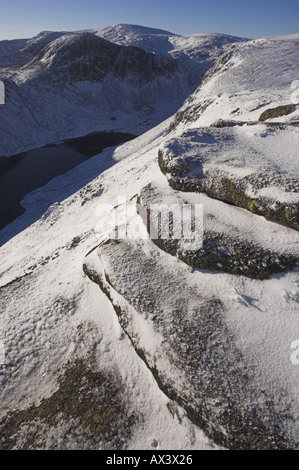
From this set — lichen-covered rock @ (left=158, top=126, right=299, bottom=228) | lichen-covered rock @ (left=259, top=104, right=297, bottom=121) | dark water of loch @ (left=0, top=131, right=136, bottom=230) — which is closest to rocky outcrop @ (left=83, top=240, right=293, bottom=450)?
lichen-covered rock @ (left=158, top=126, right=299, bottom=228)

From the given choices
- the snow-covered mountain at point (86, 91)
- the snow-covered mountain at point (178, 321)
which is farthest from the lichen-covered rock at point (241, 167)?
the snow-covered mountain at point (86, 91)

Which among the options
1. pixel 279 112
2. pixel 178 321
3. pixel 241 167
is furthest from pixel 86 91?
pixel 178 321

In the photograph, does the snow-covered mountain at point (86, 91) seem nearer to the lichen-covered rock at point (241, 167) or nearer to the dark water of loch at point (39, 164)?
the dark water of loch at point (39, 164)

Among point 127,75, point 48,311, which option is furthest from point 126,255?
point 127,75

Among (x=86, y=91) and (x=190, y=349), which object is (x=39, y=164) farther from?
(x=190, y=349)

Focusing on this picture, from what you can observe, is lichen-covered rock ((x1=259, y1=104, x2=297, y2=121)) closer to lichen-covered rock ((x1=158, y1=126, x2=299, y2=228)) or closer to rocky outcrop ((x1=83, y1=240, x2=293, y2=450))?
lichen-covered rock ((x1=158, y1=126, x2=299, y2=228))
